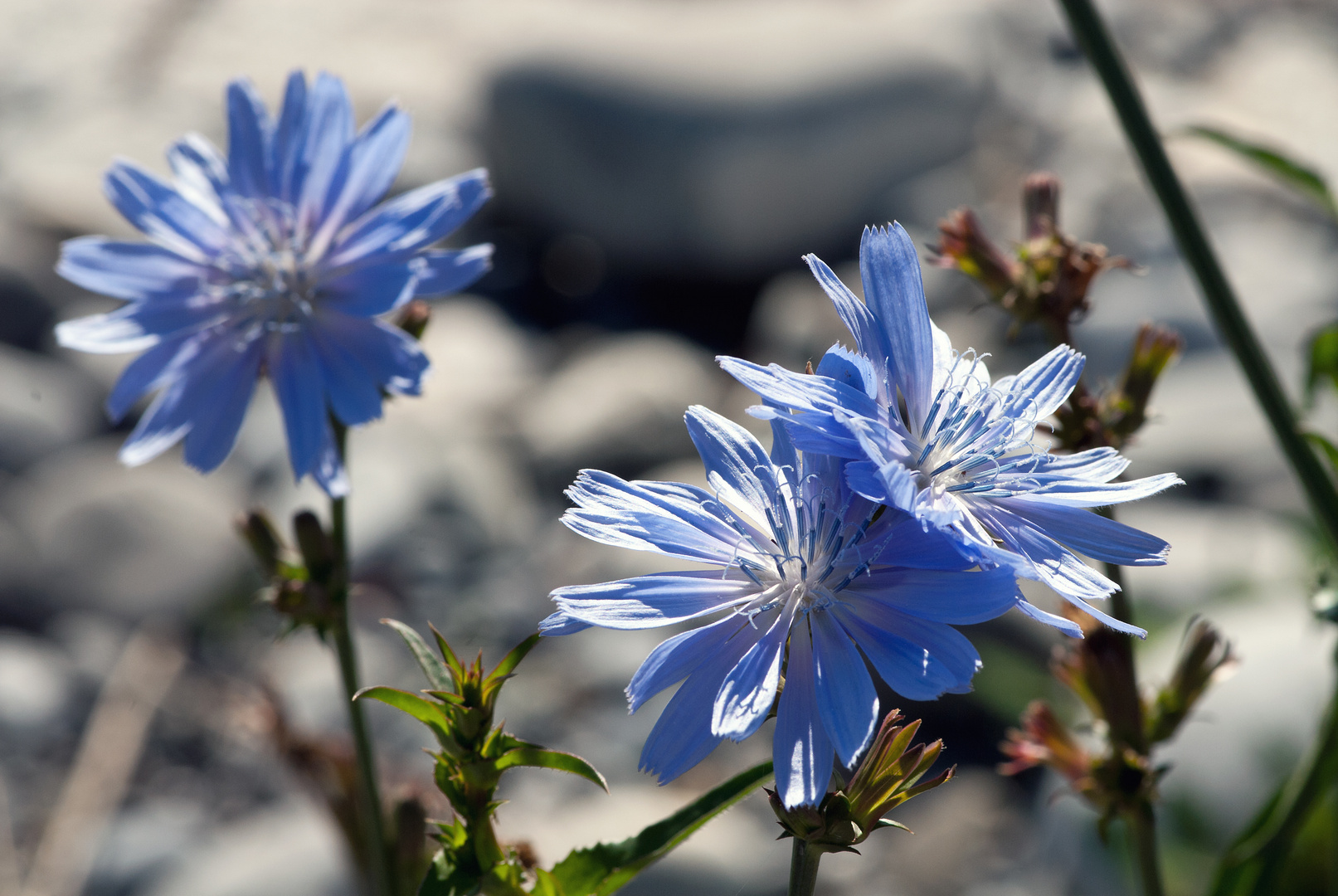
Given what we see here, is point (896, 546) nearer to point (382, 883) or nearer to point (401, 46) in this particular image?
point (382, 883)

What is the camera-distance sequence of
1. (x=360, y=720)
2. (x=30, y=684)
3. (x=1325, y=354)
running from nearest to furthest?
(x=360, y=720) → (x=1325, y=354) → (x=30, y=684)

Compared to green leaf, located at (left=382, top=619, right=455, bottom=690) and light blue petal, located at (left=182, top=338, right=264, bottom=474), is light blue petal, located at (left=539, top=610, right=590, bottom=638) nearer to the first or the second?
green leaf, located at (left=382, top=619, right=455, bottom=690)

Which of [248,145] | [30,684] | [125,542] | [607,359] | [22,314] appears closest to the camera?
[248,145]

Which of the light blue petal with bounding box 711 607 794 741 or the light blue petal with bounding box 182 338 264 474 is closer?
the light blue petal with bounding box 711 607 794 741

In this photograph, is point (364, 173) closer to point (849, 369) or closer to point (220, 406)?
point (220, 406)

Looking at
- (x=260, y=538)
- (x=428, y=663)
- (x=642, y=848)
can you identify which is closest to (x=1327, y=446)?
(x=642, y=848)

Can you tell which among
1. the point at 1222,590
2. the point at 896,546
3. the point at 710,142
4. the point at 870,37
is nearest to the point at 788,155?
the point at 710,142

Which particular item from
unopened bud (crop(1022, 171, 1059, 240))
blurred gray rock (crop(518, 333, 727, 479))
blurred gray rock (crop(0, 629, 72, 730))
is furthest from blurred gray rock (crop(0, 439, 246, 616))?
unopened bud (crop(1022, 171, 1059, 240))
